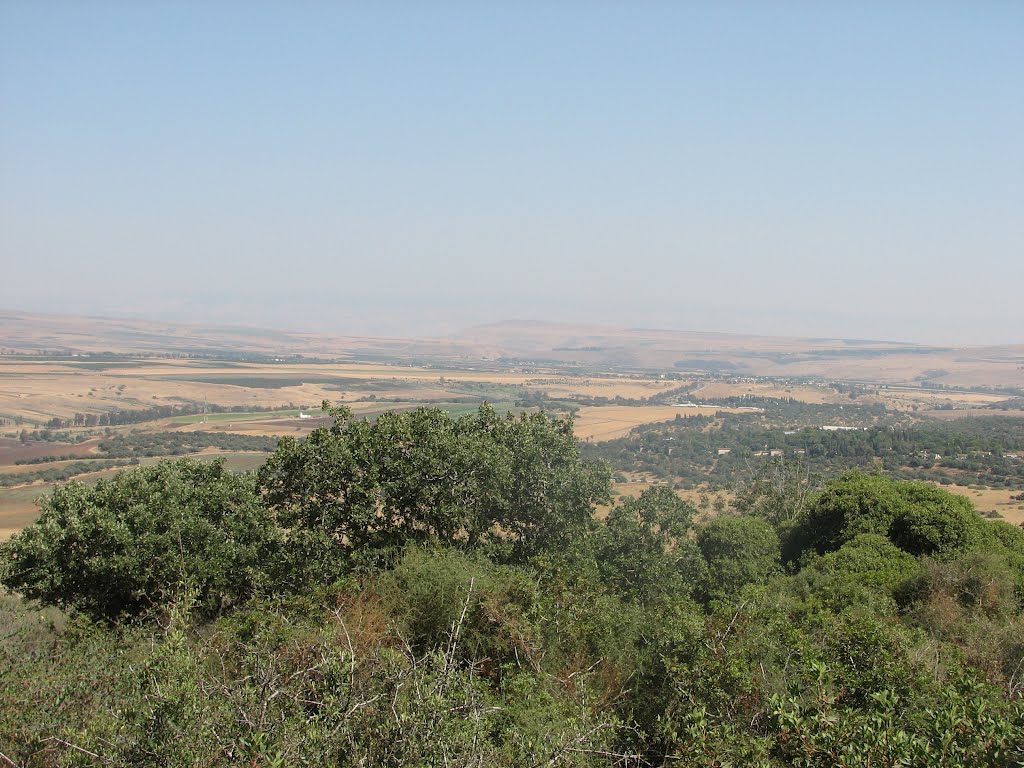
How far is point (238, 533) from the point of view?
17016 mm

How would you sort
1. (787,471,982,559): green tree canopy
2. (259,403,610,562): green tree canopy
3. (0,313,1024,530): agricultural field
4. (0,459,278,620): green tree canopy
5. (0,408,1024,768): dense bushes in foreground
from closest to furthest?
(0,408,1024,768): dense bushes in foreground
(0,459,278,620): green tree canopy
(259,403,610,562): green tree canopy
(787,471,982,559): green tree canopy
(0,313,1024,530): agricultural field

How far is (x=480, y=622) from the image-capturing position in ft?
39.7

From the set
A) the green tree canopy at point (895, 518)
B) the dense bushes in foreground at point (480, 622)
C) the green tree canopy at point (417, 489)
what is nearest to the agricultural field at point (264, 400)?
the green tree canopy at point (895, 518)

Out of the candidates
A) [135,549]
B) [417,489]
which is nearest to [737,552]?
[417,489]

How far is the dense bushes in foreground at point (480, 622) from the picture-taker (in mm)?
6949

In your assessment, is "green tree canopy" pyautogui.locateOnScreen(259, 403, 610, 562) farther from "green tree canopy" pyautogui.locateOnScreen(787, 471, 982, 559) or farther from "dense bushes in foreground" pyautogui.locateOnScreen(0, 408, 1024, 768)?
"green tree canopy" pyautogui.locateOnScreen(787, 471, 982, 559)

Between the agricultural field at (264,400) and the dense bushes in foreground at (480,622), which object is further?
the agricultural field at (264,400)

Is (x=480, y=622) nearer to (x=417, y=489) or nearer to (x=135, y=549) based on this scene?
(x=417, y=489)

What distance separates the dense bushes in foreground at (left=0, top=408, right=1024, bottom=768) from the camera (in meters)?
6.95

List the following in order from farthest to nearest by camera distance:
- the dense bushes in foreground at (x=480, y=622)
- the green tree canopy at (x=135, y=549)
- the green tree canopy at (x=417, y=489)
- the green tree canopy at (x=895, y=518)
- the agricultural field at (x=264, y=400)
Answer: the agricultural field at (x=264, y=400) → the green tree canopy at (x=895, y=518) → the green tree canopy at (x=417, y=489) → the green tree canopy at (x=135, y=549) → the dense bushes in foreground at (x=480, y=622)

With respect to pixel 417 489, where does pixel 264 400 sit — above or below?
below

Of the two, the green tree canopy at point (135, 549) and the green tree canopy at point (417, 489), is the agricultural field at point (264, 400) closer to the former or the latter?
the green tree canopy at point (135, 549)

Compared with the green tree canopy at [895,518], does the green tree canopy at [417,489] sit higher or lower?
higher

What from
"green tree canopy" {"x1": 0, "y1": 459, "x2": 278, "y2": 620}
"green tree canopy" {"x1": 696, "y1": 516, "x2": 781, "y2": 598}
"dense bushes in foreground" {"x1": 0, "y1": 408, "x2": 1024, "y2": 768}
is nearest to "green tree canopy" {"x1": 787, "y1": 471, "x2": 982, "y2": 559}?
"dense bushes in foreground" {"x1": 0, "y1": 408, "x2": 1024, "y2": 768}
